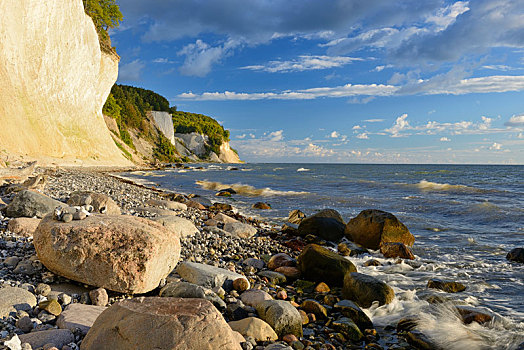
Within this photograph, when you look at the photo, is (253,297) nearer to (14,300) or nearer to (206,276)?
(206,276)

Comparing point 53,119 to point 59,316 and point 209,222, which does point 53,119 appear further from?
point 59,316

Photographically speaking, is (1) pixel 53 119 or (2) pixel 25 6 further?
(1) pixel 53 119

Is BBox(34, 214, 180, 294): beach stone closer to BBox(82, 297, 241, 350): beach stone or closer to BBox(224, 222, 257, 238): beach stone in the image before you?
BBox(82, 297, 241, 350): beach stone

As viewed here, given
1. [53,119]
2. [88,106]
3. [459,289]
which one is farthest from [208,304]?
[88,106]

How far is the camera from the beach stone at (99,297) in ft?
13.5

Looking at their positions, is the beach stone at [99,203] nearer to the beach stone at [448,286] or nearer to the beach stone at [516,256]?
the beach stone at [448,286]

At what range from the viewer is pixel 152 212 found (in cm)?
1008

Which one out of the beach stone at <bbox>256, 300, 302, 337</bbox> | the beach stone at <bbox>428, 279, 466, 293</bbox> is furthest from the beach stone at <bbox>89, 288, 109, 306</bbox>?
the beach stone at <bbox>428, 279, 466, 293</bbox>

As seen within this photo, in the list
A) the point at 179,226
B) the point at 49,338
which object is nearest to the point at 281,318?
the point at 49,338

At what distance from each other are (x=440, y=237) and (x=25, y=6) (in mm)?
31604

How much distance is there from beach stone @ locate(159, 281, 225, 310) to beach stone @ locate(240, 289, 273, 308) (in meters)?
0.41

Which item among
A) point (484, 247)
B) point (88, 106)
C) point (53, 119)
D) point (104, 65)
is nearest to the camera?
point (484, 247)

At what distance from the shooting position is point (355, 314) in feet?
16.4

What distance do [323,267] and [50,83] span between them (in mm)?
32757
